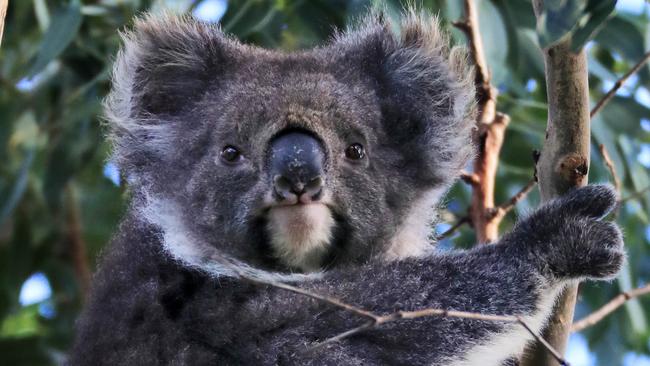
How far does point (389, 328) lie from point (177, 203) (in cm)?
Result: 86

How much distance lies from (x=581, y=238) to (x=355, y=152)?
0.76m

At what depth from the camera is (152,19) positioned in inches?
157

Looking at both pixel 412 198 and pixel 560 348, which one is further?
pixel 412 198

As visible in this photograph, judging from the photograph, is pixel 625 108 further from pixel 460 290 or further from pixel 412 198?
pixel 460 290

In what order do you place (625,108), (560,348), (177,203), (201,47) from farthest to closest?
(625,108)
(201,47)
(177,203)
(560,348)

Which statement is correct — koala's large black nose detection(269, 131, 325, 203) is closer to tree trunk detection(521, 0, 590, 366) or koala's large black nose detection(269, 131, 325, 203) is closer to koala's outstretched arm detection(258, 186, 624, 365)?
koala's outstretched arm detection(258, 186, 624, 365)

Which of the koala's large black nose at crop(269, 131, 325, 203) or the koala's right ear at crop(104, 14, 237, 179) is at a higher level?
the koala's large black nose at crop(269, 131, 325, 203)

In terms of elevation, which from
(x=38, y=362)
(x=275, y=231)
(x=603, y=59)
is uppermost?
(x=275, y=231)

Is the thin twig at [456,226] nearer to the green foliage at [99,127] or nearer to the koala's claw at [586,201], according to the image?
the green foliage at [99,127]

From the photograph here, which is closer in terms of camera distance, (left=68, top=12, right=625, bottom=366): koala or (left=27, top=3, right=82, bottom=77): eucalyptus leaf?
(left=68, top=12, right=625, bottom=366): koala

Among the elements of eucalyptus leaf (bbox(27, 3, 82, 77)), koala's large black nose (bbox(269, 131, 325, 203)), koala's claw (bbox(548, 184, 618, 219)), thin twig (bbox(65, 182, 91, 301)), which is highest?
koala's claw (bbox(548, 184, 618, 219))

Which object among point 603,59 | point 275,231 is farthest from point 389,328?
point 603,59

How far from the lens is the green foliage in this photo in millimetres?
4184

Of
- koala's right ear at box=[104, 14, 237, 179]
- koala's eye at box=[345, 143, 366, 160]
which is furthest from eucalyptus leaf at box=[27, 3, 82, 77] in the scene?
koala's eye at box=[345, 143, 366, 160]
